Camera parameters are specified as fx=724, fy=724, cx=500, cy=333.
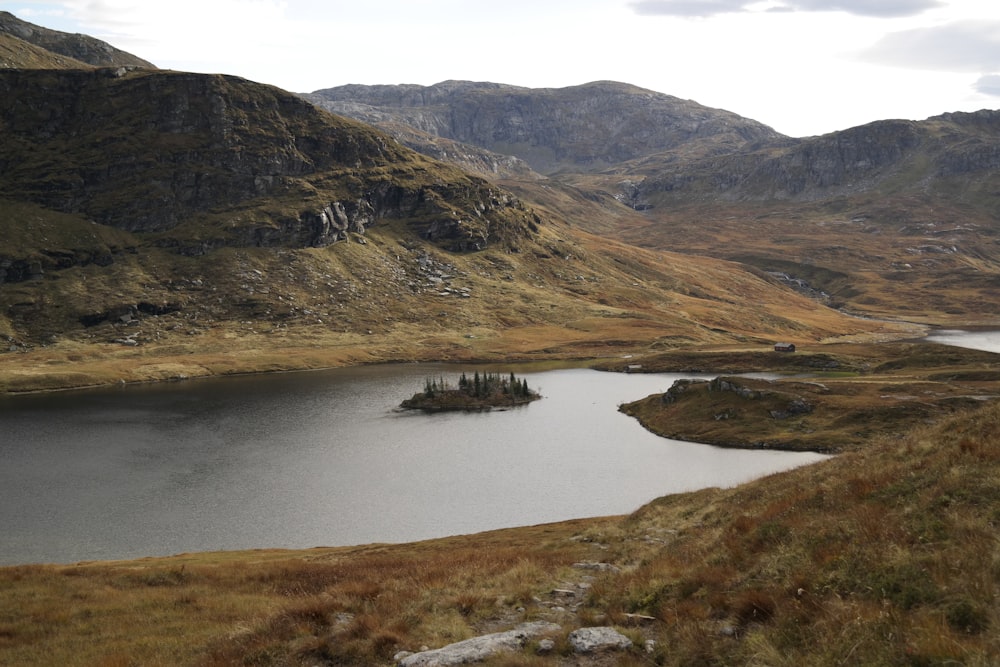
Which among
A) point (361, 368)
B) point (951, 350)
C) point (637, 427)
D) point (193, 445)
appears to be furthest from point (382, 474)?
point (951, 350)

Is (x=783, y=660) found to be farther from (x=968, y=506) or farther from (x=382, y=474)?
(x=382, y=474)

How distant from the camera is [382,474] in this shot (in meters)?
90.5

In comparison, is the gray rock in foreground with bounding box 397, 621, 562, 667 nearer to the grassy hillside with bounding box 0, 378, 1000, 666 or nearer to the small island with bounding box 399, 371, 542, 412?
the grassy hillside with bounding box 0, 378, 1000, 666

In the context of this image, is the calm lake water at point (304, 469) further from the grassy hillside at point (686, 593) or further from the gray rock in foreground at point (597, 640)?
the gray rock in foreground at point (597, 640)

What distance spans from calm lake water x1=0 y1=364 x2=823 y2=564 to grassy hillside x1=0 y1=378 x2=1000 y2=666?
33888 mm

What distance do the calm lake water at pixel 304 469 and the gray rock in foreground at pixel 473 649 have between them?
50.2 meters

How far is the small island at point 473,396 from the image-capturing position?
138375mm

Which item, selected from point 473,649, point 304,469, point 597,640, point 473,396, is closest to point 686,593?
point 597,640

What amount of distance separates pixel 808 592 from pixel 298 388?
148367mm

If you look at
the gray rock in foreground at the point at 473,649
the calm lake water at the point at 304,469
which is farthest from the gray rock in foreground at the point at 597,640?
the calm lake water at the point at 304,469

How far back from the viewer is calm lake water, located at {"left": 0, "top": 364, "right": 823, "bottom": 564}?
69375 mm

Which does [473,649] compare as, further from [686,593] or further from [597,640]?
[686,593]

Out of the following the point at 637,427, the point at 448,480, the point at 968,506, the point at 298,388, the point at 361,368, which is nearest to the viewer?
the point at 968,506

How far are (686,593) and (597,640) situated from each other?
148 inches
